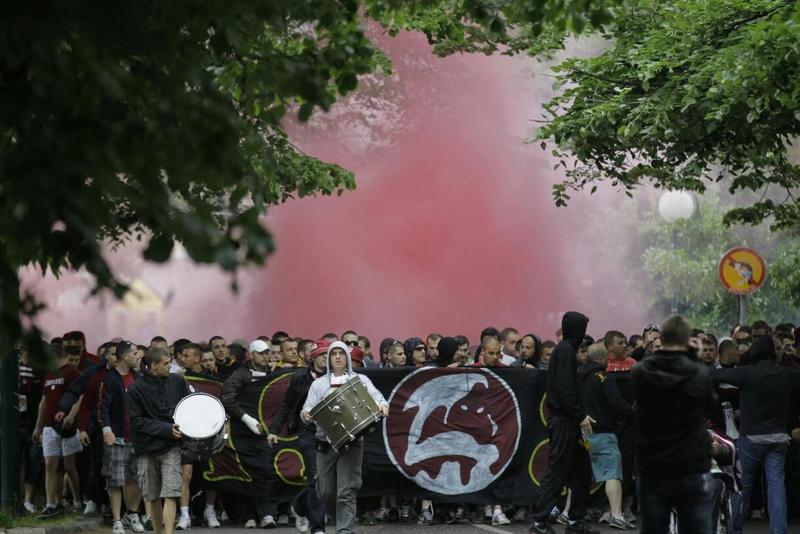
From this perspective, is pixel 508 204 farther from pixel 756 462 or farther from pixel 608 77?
pixel 756 462

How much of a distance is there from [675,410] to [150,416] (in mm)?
5292

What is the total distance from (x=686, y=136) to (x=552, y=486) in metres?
4.39

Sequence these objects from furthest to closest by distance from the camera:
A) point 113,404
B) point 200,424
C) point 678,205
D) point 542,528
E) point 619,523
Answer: point 678,205
point 619,523
point 113,404
point 542,528
point 200,424

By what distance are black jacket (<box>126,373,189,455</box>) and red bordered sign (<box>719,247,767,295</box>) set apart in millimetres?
8307

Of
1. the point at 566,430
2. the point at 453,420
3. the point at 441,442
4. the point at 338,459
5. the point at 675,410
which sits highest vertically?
the point at 453,420

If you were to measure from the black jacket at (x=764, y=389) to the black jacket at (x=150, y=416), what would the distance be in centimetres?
446

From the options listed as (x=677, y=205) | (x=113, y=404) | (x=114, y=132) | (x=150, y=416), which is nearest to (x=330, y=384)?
(x=150, y=416)

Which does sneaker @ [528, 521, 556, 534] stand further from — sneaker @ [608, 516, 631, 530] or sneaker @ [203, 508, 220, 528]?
sneaker @ [203, 508, 220, 528]

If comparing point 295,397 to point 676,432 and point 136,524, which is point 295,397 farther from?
point 676,432

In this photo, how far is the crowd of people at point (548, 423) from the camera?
824 cm

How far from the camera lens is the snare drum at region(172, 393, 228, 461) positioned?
11781mm

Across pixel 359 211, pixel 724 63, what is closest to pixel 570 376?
pixel 724 63

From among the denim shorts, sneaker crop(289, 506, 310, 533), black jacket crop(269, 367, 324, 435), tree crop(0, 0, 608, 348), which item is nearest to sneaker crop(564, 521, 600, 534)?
the denim shorts

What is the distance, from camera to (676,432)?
322 inches
